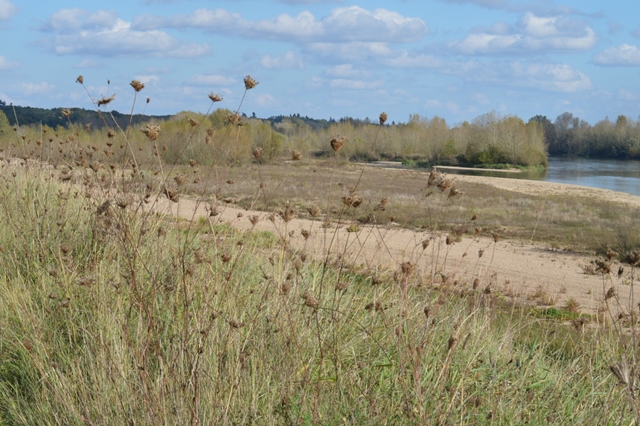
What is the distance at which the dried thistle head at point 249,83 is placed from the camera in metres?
3.57

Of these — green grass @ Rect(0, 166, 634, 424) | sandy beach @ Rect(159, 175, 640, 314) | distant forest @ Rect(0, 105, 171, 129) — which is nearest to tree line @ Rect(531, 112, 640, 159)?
Answer: distant forest @ Rect(0, 105, 171, 129)

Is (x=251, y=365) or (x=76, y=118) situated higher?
(x=76, y=118)

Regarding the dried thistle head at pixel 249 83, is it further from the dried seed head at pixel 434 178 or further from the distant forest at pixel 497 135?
the distant forest at pixel 497 135

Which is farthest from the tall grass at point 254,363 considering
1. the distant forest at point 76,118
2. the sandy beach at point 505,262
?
the sandy beach at point 505,262

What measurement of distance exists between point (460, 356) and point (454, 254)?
10.7m

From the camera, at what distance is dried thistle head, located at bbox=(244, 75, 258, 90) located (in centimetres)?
357

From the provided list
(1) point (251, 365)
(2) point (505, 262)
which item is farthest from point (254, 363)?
(2) point (505, 262)

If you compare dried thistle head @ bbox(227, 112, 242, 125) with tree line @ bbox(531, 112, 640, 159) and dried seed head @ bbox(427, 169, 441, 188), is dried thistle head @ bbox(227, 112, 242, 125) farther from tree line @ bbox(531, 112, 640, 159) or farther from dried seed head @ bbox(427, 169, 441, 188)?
tree line @ bbox(531, 112, 640, 159)

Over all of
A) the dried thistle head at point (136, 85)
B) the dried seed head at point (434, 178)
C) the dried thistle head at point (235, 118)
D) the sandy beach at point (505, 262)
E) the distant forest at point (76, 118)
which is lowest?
the sandy beach at point (505, 262)

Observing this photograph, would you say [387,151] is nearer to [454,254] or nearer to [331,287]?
[454,254]

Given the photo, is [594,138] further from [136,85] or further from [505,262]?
[136,85]

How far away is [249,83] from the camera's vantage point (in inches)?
141

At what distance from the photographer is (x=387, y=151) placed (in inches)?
3337

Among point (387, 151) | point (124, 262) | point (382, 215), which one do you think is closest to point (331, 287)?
point (124, 262)
